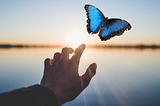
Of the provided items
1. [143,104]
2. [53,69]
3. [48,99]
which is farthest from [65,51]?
[143,104]

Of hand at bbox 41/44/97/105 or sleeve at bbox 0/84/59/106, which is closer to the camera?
sleeve at bbox 0/84/59/106

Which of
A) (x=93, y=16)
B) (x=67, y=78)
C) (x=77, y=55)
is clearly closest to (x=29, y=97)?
(x=67, y=78)

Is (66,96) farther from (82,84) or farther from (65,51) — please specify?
(65,51)

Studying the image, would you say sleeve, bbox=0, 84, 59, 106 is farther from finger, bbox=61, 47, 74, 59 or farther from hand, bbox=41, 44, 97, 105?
finger, bbox=61, 47, 74, 59

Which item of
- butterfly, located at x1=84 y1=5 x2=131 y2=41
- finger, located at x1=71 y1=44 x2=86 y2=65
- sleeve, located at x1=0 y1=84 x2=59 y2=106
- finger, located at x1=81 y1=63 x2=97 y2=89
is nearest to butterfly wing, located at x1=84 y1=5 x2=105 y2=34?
butterfly, located at x1=84 y1=5 x2=131 y2=41

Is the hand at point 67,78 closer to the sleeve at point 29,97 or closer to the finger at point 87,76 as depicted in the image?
the finger at point 87,76

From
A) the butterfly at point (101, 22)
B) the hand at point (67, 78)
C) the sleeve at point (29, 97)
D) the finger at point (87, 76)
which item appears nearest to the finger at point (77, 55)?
the hand at point (67, 78)

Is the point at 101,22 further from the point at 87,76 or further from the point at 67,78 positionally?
the point at 67,78
